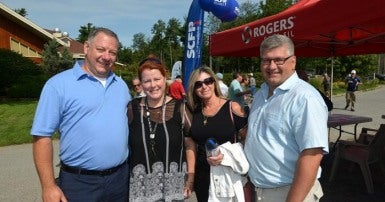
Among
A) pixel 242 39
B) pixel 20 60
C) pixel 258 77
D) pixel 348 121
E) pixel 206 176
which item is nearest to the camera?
pixel 206 176

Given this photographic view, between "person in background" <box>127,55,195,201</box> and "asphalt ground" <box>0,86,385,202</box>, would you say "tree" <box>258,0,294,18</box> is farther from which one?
"person in background" <box>127,55,195,201</box>

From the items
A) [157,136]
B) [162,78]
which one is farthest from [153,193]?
[162,78]

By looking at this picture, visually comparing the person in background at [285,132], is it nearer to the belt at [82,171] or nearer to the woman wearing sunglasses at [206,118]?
the woman wearing sunglasses at [206,118]

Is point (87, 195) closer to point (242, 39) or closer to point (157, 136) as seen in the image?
point (157, 136)

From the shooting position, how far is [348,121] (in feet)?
22.3

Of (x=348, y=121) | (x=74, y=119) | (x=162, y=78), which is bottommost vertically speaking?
(x=348, y=121)

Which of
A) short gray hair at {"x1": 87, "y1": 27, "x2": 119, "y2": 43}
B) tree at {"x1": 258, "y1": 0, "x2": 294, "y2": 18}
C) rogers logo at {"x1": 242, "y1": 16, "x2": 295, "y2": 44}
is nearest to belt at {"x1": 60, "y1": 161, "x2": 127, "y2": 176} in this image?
short gray hair at {"x1": 87, "y1": 27, "x2": 119, "y2": 43}

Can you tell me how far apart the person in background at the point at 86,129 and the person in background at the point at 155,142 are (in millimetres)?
103

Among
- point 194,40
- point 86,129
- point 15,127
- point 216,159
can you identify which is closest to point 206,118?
point 216,159

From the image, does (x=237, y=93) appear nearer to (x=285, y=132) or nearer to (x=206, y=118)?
(x=206, y=118)

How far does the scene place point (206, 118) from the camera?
10.0 feet

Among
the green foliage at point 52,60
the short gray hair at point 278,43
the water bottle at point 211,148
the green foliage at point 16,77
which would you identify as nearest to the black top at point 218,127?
the water bottle at point 211,148

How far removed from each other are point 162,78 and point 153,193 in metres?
0.85

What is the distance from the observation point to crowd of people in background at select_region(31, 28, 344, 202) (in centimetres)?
223
